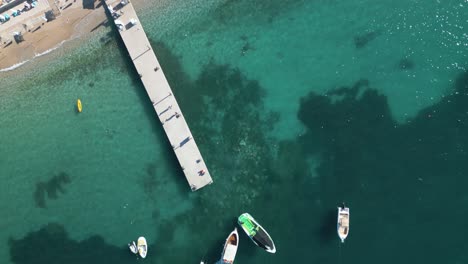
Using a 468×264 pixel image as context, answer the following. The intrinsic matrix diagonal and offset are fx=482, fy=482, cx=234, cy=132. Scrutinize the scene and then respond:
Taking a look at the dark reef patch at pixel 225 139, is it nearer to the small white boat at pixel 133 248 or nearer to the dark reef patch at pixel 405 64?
the small white boat at pixel 133 248

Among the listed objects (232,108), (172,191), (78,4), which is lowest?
(172,191)

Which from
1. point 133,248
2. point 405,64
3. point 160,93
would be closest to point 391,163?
point 405,64

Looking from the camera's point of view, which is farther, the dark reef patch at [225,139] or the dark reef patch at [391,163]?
the dark reef patch at [225,139]

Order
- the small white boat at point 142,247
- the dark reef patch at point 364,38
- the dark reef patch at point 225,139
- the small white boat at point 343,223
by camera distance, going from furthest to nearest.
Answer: the dark reef patch at point 364,38 < the small white boat at point 142,247 < the dark reef patch at point 225,139 < the small white boat at point 343,223

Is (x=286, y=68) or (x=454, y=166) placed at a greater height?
(x=286, y=68)

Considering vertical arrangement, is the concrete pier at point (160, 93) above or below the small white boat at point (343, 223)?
above

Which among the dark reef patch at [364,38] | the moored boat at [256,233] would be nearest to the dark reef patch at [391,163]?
the dark reef patch at [364,38]

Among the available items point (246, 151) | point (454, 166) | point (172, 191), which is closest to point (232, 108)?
point (246, 151)

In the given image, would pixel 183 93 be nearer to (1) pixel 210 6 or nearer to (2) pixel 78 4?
(1) pixel 210 6
